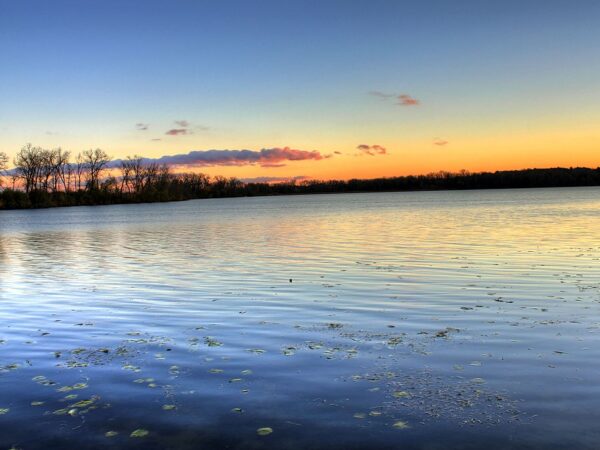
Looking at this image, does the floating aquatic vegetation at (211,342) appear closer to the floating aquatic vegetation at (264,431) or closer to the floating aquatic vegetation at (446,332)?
the floating aquatic vegetation at (264,431)

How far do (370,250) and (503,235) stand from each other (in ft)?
37.6

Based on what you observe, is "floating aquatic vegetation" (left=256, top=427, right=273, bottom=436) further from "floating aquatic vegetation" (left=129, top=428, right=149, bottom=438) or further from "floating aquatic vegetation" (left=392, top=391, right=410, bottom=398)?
"floating aquatic vegetation" (left=392, top=391, right=410, bottom=398)

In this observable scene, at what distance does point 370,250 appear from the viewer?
3131 cm

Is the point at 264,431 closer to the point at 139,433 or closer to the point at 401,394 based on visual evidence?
the point at 139,433

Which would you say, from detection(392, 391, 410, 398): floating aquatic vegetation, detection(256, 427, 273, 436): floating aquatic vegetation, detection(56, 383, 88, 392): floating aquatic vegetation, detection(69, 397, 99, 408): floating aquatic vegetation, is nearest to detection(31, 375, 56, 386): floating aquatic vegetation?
detection(56, 383, 88, 392): floating aquatic vegetation

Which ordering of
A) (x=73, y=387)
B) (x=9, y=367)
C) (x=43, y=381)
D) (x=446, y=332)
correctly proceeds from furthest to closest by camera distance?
1. (x=446, y=332)
2. (x=9, y=367)
3. (x=43, y=381)
4. (x=73, y=387)

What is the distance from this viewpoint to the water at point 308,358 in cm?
742

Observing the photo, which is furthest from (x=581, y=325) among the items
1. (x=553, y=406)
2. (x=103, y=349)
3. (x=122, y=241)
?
(x=122, y=241)

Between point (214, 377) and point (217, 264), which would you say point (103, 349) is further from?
point (217, 264)

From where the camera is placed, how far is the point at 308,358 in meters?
10.7

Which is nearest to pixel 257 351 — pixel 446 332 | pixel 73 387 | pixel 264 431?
pixel 73 387

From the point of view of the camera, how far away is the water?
7.42 metres

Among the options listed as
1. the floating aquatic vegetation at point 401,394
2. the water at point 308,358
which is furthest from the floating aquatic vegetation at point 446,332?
the floating aquatic vegetation at point 401,394

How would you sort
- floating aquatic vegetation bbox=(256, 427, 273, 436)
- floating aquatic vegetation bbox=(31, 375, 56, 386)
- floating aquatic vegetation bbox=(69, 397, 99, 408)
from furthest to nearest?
1. floating aquatic vegetation bbox=(31, 375, 56, 386)
2. floating aquatic vegetation bbox=(69, 397, 99, 408)
3. floating aquatic vegetation bbox=(256, 427, 273, 436)
